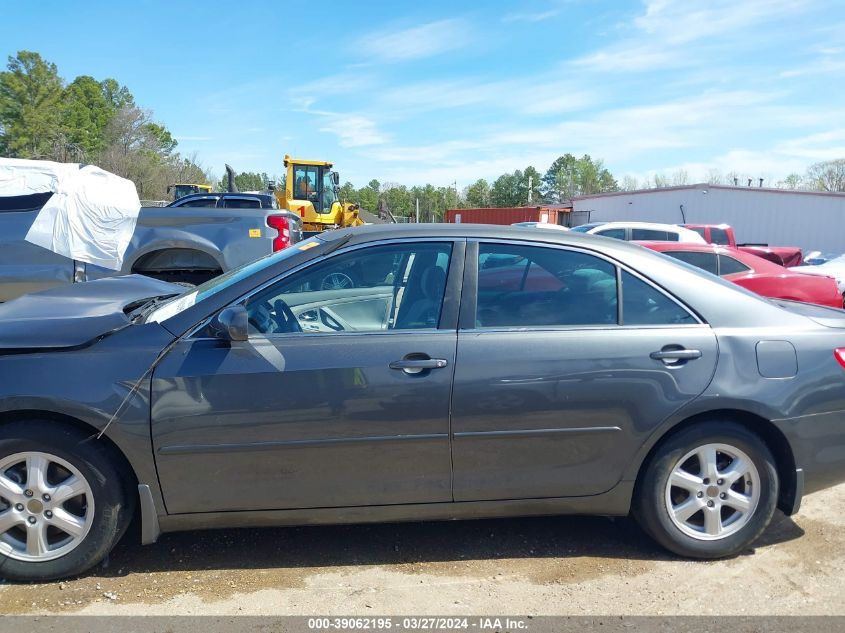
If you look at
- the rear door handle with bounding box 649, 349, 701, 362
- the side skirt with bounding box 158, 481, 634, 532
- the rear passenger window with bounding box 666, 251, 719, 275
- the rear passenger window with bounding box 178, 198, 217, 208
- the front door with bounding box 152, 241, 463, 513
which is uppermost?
the rear passenger window with bounding box 178, 198, 217, 208

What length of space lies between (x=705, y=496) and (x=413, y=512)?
4.93 feet

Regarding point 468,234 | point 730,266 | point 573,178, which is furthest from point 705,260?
point 573,178

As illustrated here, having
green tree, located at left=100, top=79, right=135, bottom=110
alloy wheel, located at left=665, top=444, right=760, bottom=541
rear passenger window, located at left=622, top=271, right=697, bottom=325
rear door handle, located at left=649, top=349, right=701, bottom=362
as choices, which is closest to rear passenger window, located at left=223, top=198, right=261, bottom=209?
rear passenger window, located at left=622, top=271, right=697, bottom=325

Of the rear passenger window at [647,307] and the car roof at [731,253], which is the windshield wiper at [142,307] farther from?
the car roof at [731,253]

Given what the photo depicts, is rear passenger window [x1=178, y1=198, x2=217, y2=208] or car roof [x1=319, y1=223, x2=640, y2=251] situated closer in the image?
car roof [x1=319, y1=223, x2=640, y2=251]

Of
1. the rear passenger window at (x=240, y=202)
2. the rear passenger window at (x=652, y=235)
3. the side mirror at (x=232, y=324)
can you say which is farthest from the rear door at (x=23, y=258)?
the rear passenger window at (x=652, y=235)

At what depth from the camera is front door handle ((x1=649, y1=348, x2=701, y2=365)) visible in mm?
3146

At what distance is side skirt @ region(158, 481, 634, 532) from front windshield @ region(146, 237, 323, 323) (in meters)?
0.98

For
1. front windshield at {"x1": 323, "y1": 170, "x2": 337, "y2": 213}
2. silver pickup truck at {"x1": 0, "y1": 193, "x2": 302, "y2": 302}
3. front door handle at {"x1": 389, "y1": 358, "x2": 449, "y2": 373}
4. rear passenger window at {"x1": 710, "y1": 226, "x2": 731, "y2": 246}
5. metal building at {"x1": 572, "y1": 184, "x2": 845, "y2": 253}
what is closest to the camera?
front door handle at {"x1": 389, "y1": 358, "x2": 449, "y2": 373}

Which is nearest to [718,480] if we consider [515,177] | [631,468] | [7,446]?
[631,468]

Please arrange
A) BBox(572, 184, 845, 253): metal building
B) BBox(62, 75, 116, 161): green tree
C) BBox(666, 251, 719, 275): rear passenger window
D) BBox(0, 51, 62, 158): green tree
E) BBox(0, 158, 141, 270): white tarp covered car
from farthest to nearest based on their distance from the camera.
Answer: BBox(62, 75, 116, 161): green tree
BBox(0, 51, 62, 158): green tree
BBox(572, 184, 845, 253): metal building
BBox(666, 251, 719, 275): rear passenger window
BBox(0, 158, 141, 270): white tarp covered car

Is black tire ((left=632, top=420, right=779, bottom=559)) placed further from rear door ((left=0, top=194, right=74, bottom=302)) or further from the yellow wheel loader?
the yellow wheel loader

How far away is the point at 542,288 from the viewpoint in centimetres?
328

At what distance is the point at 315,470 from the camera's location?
2.99m
